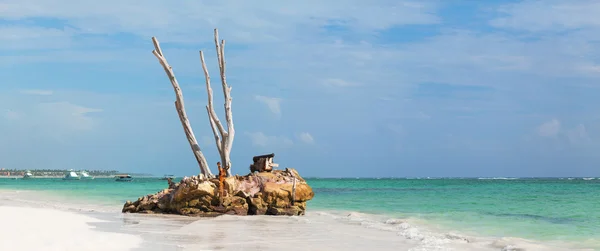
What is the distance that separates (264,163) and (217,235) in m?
8.84

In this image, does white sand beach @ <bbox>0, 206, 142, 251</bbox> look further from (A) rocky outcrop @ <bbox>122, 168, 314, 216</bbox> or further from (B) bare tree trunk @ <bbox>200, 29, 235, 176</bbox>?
(B) bare tree trunk @ <bbox>200, 29, 235, 176</bbox>

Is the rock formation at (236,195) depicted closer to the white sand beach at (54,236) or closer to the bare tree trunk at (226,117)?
the bare tree trunk at (226,117)

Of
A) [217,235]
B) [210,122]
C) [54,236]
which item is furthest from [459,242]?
[210,122]

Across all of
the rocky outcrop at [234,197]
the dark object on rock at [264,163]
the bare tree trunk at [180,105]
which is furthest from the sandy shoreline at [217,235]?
the bare tree trunk at [180,105]

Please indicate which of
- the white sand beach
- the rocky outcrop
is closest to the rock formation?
the rocky outcrop

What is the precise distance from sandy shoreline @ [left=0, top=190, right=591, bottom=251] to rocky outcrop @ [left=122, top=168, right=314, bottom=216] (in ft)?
5.71

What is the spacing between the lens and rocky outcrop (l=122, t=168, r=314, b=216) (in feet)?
64.3

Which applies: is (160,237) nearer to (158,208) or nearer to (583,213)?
(158,208)

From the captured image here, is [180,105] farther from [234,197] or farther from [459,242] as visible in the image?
[459,242]

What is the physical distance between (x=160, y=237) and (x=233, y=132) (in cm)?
1150

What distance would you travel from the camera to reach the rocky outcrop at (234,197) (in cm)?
1961

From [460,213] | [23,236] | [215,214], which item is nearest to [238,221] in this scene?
[215,214]

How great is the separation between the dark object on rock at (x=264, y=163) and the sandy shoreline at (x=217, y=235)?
4.21m

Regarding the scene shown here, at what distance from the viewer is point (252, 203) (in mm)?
19938
